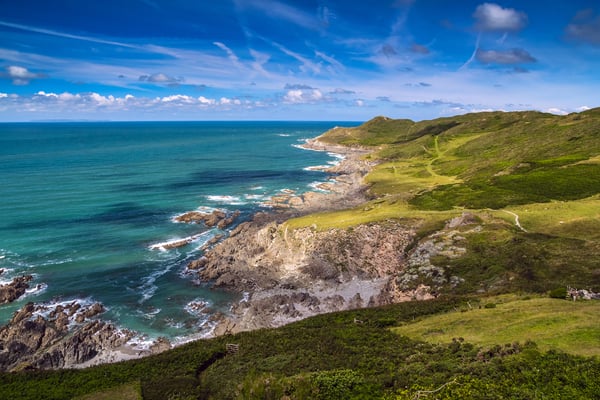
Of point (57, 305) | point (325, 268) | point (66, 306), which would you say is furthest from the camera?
point (325, 268)

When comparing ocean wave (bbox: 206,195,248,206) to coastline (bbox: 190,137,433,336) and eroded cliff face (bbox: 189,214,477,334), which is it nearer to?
coastline (bbox: 190,137,433,336)

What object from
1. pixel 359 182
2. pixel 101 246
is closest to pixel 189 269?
pixel 101 246

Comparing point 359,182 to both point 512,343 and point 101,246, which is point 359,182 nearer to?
point 101,246

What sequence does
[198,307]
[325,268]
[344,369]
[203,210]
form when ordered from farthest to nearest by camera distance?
[203,210]
[325,268]
[198,307]
[344,369]

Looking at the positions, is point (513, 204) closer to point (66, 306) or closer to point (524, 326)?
point (524, 326)

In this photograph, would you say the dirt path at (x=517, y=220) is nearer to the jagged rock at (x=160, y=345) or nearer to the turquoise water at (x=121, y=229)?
the turquoise water at (x=121, y=229)

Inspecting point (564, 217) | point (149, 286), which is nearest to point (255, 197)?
point (149, 286)

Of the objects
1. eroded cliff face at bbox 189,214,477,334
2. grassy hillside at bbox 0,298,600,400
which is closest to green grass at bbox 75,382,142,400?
grassy hillside at bbox 0,298,600,400

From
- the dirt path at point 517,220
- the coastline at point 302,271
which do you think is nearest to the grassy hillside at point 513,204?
the dirt path at point 517,220
